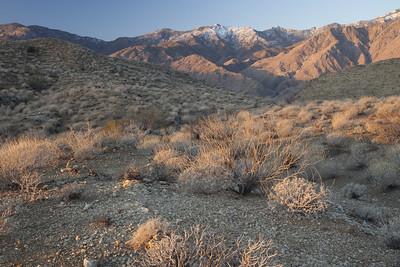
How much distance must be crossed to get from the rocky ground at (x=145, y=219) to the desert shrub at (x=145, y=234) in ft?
0.37

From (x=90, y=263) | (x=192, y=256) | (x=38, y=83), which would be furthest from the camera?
(x=38, y=83)

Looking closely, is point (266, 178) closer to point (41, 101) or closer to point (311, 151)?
point (311, 151)

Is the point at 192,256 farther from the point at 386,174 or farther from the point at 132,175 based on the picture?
the point at 386,174

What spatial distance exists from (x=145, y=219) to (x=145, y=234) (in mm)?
897

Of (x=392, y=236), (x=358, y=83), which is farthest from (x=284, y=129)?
(x=358, y=83)

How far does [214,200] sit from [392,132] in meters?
10.7

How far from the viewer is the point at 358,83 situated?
131 feet

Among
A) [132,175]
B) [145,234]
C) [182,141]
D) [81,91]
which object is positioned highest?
[145,234]

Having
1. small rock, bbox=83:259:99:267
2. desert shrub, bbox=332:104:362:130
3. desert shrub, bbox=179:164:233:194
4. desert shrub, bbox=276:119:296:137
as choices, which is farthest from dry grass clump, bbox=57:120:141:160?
desert shrub, bbox=332:104:362:130

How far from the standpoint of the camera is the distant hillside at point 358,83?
36.9m

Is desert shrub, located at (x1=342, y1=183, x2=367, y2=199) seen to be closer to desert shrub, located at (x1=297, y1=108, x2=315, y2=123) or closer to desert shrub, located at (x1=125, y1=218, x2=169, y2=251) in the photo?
desert shrub, located at (x1=125, y1=218, x2=169, y2=251)

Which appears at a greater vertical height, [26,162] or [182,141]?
[26,162]

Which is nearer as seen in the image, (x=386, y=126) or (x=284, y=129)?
(x=386, y=126)

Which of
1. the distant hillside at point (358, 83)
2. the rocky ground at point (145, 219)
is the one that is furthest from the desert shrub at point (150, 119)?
the distant hillside at point (358, 83)
